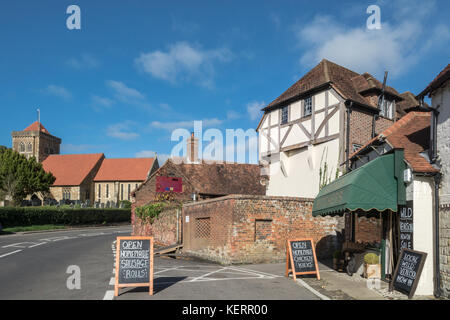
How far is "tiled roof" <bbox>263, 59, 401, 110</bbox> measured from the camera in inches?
A: 804

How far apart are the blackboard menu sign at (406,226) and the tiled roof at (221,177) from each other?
20.9 metres

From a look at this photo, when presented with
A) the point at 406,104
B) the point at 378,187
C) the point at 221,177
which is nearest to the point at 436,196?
the point at 378,187

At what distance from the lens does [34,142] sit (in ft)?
277

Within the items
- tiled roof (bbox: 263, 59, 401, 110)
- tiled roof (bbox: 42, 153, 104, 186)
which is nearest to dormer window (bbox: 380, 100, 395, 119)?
tiled roof (bbox: 263, 59, 401, 110)

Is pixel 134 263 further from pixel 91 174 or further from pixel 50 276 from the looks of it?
pixel 91 174

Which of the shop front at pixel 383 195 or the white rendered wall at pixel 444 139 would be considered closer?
the white rendered wall at pixel 444 139

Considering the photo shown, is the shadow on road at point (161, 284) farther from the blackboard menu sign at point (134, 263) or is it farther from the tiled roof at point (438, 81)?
the tiled roof at point (438, 81)

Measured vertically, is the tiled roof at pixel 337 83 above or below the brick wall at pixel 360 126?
above

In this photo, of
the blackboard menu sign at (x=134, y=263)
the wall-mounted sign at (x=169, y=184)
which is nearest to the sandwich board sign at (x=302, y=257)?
the blackboard menu sign at (x=134, y=263)

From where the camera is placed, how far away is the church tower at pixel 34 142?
8400 cm

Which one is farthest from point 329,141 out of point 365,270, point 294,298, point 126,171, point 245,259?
point 126,171

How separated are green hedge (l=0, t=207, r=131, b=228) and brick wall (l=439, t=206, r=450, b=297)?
3770cm
